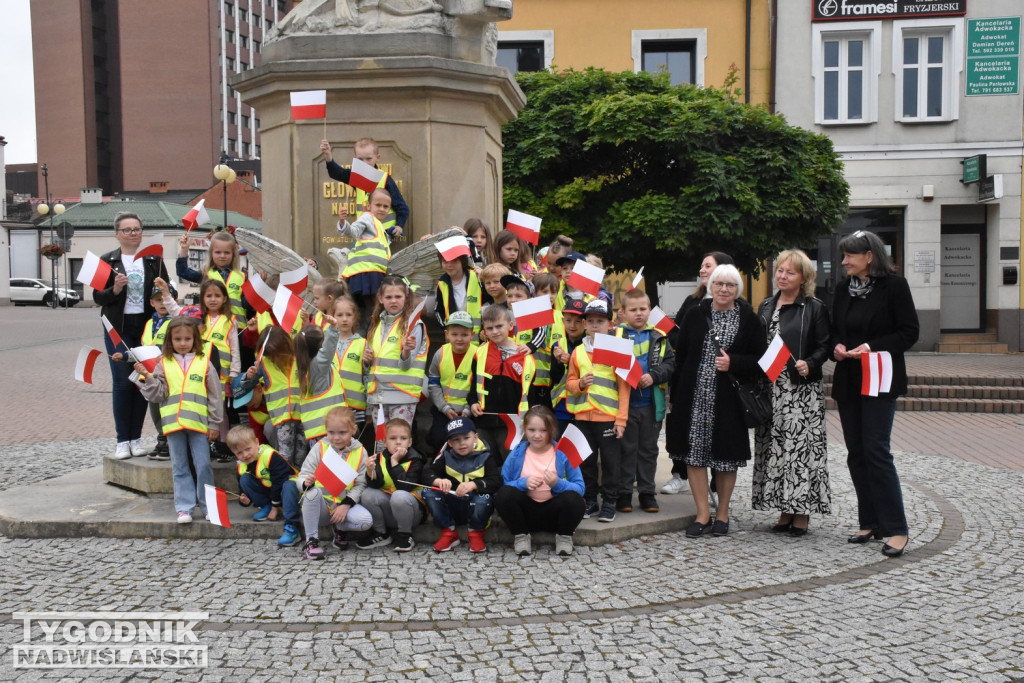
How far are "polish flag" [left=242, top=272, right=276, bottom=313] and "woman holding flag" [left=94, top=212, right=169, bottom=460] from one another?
89 centimetres

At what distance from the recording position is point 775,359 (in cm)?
595

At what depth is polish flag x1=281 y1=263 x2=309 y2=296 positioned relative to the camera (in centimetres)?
655

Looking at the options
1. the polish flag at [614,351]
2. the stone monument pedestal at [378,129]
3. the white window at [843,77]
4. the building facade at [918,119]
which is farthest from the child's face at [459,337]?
the white window at [843,77]

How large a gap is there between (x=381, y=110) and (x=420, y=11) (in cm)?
85

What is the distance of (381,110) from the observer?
299 inches

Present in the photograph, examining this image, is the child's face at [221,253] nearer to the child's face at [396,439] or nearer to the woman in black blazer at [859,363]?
the child's face at [396,439]

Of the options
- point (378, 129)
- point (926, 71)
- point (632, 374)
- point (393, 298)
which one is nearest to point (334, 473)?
point (393, 298)

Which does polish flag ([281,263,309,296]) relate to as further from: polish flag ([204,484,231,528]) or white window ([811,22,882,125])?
white window ([811,22,882,125])

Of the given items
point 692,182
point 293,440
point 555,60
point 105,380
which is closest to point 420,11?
point 293,440

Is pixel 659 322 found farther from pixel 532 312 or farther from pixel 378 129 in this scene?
pixel 378 129

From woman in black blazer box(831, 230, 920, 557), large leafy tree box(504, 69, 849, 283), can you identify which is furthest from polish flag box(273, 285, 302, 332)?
large leafy tree box(504, 69, 849, 283)

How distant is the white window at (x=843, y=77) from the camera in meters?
21.6

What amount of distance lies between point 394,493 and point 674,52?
19.5 meters

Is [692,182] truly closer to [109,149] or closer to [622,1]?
[622,1]
